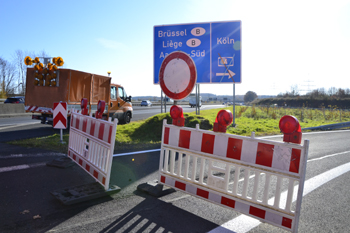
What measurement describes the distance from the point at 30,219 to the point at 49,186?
1.25 meters

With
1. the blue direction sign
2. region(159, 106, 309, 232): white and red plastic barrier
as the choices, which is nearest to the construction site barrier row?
region(159, 106, 309, 232): white and red plastic barrier

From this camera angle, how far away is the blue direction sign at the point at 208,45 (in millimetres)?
13641

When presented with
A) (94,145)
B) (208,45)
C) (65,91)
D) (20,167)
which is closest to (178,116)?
(94,145)

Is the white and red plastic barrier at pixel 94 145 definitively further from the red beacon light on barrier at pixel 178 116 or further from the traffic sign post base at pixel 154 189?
the red beacon light on barrier at pixel 178 116

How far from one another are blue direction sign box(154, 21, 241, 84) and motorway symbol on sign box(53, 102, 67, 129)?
7.69 m

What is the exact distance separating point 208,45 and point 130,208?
1185 cm

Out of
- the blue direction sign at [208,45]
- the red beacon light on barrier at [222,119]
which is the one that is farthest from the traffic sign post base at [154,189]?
the blue direction sign at [208,45]

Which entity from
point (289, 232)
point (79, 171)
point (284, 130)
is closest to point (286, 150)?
point (284, 130)

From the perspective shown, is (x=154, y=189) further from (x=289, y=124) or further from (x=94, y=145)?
(x=289, y=124)

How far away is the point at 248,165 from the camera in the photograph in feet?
10.7

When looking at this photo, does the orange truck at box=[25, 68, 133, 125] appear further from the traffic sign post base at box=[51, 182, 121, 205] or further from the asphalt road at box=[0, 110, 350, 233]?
the traffic sign post base at box=[51, 182, 121, 205]

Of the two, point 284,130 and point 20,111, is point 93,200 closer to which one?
point 284,130

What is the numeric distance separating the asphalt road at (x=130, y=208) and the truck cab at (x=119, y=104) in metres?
8.81

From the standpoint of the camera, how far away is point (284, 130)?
293cm
